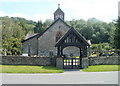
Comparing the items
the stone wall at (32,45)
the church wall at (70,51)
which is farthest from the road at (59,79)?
the stone wall at (32,45)

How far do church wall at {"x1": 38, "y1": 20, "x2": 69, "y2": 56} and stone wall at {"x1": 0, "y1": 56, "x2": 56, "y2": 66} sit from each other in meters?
12.1

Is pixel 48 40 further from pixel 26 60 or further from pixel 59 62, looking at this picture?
pixel 59 62

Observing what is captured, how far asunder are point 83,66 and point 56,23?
54.8ft

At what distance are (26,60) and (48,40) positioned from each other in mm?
13058

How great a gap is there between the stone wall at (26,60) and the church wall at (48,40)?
39.8 feet

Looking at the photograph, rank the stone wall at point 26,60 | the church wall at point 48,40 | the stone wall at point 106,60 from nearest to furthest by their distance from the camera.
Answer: the stone wall at point 26,60
the stone wall at point 106,60
the church wall at point 48,40

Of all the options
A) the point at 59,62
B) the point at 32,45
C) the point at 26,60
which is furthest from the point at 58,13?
the point at 59,62

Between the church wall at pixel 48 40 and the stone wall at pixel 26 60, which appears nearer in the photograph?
the stone wall at pixel 26 60

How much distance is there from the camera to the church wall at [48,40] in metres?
38.9

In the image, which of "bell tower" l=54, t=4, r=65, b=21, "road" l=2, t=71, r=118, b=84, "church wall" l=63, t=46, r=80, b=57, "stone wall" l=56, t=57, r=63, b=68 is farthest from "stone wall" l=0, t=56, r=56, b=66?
"bell tower" l=54, t=4, r=65, b=21

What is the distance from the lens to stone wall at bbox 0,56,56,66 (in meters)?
26.6

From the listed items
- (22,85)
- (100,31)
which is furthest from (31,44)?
(100,31)

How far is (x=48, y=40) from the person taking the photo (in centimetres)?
3912

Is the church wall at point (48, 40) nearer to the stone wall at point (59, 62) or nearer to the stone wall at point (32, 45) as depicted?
the stone wall at point (32, 45)
